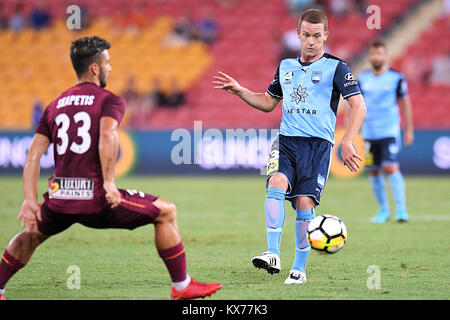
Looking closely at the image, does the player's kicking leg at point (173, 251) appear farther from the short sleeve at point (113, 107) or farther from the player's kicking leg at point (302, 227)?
the player's kicking leg at point (302, 227)

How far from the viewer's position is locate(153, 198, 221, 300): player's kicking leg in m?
4.80

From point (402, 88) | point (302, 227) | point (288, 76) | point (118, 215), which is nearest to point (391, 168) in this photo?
point (402, 88)

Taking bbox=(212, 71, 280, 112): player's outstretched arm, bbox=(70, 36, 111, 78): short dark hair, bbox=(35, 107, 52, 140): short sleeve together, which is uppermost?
bbox=(70, 36, 111, 78): short dark hair

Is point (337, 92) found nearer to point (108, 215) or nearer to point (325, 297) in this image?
point (325, 297)

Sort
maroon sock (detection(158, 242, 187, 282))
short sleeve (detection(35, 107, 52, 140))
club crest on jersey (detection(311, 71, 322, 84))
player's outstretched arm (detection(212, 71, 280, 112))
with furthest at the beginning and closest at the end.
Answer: player's outstretched arm (detection(212, 71, 280, 112)) < club crest on jersey (detection(311, 71, 322, 84)) < maroon sock (detection(158, 242, 187, 282)) < short sleeve (detection(35, 107, 52, 140))

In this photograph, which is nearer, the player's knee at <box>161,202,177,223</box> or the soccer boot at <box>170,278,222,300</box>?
the player's knee at <box>161,202,177,223</box>

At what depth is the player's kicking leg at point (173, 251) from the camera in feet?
15.8

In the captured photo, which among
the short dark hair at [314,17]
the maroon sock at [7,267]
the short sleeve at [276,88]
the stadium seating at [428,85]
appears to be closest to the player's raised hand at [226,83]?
the short sleeve at [276,88]

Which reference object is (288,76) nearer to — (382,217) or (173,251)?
(173,251)

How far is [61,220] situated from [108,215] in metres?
0.34

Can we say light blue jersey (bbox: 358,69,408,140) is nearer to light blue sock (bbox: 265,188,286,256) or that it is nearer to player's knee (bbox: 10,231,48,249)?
light blue sock (bbox: 265,188,286,256)

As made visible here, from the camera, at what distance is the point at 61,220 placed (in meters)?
4.73

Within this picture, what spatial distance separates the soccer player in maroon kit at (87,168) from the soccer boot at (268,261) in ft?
3.01

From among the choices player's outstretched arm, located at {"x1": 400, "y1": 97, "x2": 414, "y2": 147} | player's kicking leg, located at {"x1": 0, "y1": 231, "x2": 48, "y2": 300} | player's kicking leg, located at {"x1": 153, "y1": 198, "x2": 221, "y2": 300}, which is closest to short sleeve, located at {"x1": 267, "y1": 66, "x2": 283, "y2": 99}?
player's kicking leg, located at {"x1": 153, "y1": 198, "x2": 221, "y2": 300}
